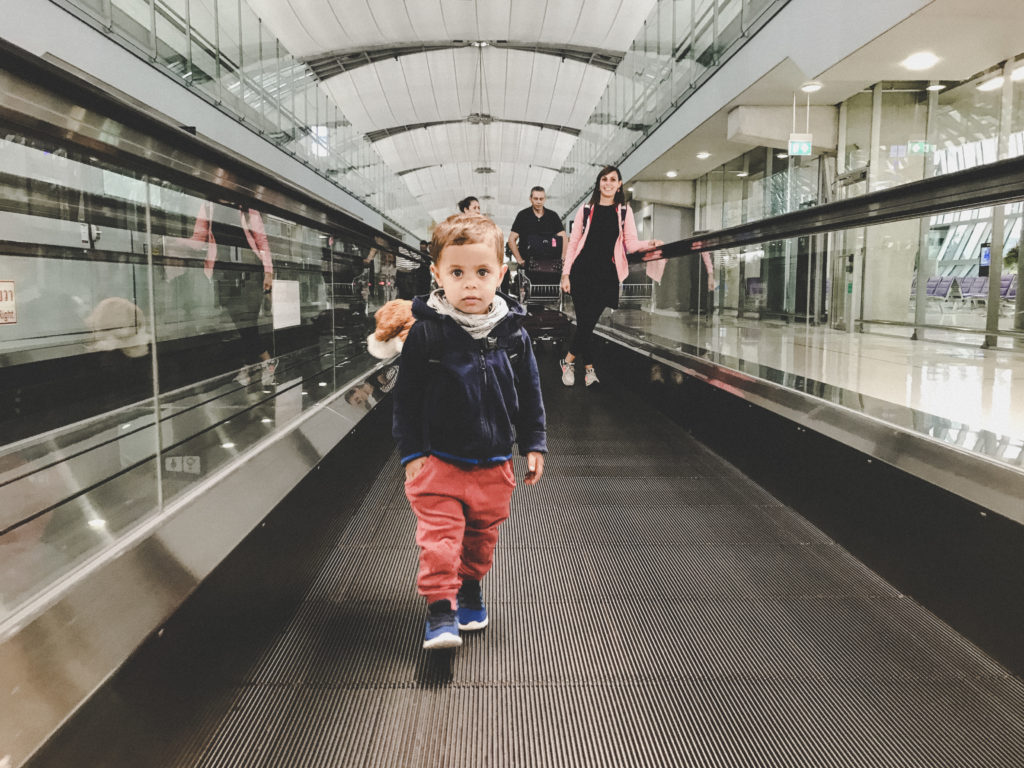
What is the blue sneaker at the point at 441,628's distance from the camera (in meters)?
1.89

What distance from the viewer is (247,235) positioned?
A: 2.82 metres

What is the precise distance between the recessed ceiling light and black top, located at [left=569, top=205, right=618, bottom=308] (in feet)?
19.2

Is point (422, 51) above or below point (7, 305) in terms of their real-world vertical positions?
above

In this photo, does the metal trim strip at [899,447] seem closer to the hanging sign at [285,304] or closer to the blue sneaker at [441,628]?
the blue sneaker at [441,628]

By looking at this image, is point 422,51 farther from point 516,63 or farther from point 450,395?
point 450,395

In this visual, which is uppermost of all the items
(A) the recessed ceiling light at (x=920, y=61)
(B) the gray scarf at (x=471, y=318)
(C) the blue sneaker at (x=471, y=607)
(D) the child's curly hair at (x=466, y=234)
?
(A) the recessed ceiling light at (x=920, y=61)

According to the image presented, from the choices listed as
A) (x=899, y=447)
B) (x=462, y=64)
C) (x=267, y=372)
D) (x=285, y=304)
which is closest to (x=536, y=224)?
(x=285, y=304)

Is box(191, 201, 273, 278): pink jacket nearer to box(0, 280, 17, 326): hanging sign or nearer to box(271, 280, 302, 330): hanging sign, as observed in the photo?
box(271, 280, 302, 330): hanging sign

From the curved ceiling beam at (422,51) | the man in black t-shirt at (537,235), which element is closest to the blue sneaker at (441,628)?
the man in black t-shirt at (537,235)

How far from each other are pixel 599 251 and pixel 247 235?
374 centimetres

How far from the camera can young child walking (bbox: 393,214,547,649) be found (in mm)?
1992

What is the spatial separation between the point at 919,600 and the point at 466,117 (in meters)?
31.7

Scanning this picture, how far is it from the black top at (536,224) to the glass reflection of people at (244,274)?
5210 millimetres

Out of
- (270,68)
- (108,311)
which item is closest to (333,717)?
(108,311)
